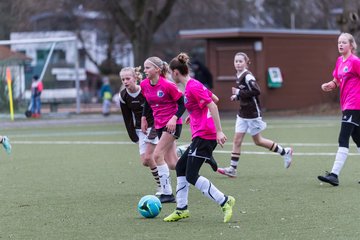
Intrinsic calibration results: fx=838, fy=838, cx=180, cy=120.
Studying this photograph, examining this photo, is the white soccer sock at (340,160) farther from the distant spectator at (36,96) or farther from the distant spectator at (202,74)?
the distant spectator at (36,96)

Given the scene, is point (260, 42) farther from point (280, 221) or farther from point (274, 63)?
point (280, 221)

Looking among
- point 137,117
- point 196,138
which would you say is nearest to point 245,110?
point 137,117

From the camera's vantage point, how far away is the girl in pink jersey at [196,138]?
891 centimetres

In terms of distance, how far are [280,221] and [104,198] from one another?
2.97 m

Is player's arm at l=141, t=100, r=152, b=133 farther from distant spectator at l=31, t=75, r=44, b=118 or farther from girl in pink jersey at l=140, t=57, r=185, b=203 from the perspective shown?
distant spectator at l=31, t=75, r=44, b=118

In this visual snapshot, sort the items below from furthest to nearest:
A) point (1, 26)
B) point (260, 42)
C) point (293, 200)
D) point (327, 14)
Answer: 1. point (327, 14)
2. point (1, 26)
3. point (260, 42)
4. point (293, 200)

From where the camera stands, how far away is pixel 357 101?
11320 millimetres

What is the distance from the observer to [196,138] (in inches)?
356

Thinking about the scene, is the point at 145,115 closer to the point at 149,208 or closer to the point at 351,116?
the point at 149,208

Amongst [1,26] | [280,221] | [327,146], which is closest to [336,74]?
[280,221]

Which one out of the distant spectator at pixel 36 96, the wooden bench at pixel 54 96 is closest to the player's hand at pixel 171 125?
the distant spectator at pixel 36 96

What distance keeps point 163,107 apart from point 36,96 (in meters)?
22.9

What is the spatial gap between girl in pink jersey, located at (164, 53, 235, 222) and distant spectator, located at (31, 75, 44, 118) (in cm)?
2377

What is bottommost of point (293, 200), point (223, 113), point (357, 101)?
point (223, 113)
